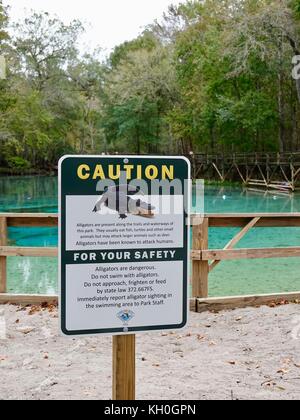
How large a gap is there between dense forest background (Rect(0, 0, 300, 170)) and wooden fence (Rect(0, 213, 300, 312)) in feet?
76.7

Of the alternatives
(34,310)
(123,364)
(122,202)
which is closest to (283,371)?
(123,364)

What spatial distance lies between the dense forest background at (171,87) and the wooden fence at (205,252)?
23379mm

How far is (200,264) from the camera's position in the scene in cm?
632

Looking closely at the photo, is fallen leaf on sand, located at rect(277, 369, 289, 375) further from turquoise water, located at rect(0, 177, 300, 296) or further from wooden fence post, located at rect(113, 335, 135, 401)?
turquoise water, located at rect(0, 177, 300, 296)

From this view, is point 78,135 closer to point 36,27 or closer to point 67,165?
point 36,27

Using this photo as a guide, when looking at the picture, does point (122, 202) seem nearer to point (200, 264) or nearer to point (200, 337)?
point (200, 337)

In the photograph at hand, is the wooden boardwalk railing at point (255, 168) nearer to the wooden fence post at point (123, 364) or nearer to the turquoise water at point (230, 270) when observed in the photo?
the turquoise water at point (230, 270)

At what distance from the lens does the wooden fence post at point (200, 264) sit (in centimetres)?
621

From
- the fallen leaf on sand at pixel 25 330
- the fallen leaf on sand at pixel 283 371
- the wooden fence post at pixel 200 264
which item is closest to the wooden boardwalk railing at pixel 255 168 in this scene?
the wooden fence post at pixel 200 264

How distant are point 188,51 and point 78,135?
70.4ft

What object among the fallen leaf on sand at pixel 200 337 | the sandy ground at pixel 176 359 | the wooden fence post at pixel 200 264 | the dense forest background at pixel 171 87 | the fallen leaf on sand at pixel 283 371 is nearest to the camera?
the sandy ground at pixel 176 359

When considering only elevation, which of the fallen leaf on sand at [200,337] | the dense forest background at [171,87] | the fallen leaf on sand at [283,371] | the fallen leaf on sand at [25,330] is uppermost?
the dense forest background at [171,87]

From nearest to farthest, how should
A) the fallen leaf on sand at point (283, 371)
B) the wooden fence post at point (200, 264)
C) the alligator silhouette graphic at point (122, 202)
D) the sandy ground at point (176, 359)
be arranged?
the alligator silhouette graphic at point (122, 202)
the sandy ground at point (176, 359)
the fallen leaf on sand at point (283, 371)
the wooden fence post at point (200, 264)
